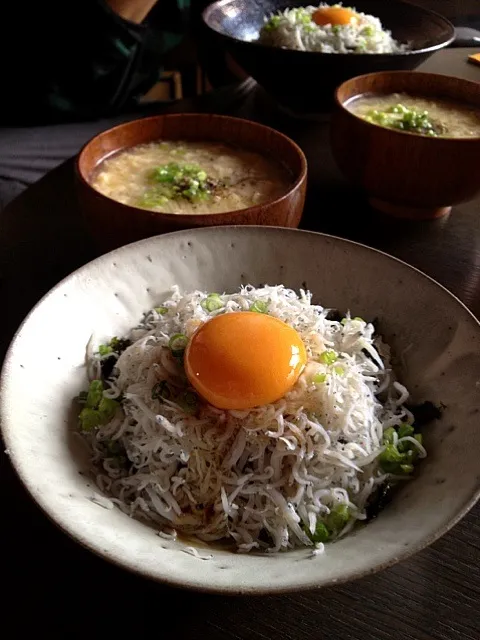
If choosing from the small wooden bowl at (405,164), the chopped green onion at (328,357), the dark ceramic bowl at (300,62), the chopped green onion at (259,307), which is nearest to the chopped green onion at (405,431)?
the chopped green onion at (328,357)

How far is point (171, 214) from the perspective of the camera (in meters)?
1.40

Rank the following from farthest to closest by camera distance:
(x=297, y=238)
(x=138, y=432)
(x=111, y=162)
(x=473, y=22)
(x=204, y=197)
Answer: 1. (x=473, y=22)
2. (x=111, y=162)
3. (x=204, y=197)
4. (x=297, y=238)
5. (x=138, y=432)

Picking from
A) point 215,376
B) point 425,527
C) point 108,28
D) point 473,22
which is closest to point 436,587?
point 425,527

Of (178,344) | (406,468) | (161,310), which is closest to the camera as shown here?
(406,468)

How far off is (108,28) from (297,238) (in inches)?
81.6

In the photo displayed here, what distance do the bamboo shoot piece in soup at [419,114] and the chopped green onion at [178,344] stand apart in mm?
1073

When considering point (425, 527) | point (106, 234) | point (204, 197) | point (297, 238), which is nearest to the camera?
point (425, 527)

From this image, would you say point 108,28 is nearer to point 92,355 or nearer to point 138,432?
point 92,355

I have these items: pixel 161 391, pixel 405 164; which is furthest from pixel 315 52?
pixel 161 391

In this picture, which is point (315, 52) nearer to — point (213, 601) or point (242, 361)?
point (242, 361)

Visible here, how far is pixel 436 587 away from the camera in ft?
3.22

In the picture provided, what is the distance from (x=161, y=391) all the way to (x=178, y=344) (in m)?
0.11

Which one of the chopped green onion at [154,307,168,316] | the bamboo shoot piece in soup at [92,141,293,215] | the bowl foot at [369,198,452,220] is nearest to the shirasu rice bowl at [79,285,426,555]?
the chopped green onion at [154,307,168,316]

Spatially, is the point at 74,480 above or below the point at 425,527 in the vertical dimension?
below
